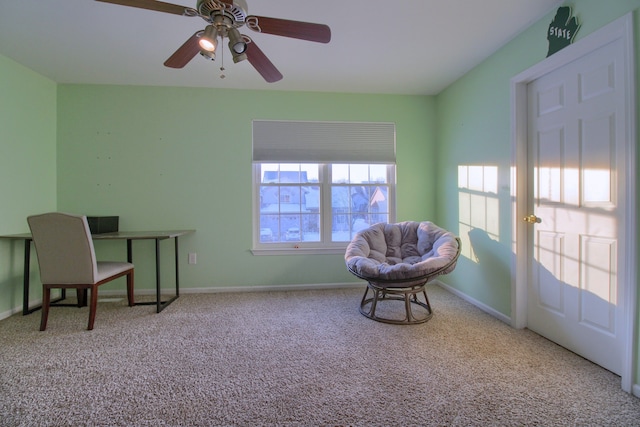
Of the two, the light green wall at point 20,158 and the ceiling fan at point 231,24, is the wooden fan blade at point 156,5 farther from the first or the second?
the light green wall at point 20,158

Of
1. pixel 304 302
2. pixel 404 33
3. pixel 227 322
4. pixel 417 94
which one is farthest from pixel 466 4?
pixel 227 322

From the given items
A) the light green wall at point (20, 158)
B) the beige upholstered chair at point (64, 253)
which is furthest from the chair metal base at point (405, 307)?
the light green wall at point (20, 158)

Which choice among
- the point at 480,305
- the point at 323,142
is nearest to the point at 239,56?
the point at 323,142

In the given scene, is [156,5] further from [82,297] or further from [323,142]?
[82,297]

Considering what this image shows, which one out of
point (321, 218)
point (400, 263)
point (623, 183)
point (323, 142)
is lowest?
point (400, 263)

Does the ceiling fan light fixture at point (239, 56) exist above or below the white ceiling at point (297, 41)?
below

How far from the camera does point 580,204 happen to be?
1889mm

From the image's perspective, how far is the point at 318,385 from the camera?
5.23 ft

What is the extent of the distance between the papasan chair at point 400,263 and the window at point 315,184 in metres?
0.64

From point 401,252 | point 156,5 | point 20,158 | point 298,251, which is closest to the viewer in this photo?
point 156,5

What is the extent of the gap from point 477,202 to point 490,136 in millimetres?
635

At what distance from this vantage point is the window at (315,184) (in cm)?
339

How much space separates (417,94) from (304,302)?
2.82 metres

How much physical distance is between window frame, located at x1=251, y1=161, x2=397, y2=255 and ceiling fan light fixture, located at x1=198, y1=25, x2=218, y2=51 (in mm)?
1847
